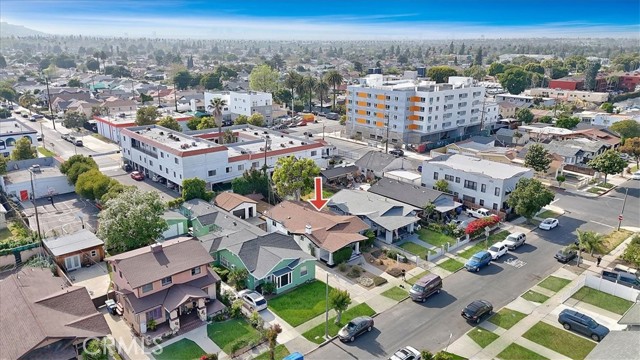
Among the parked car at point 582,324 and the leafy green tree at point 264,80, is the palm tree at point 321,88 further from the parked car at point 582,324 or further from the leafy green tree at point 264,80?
the parked car at point 582,324

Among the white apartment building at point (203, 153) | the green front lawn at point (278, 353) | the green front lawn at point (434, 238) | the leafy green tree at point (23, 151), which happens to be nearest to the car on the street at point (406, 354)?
the green front lawn at point (278, 353)

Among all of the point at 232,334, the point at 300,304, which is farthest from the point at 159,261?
the point at 300,304

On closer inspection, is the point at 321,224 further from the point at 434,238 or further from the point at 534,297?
the point at 534,297

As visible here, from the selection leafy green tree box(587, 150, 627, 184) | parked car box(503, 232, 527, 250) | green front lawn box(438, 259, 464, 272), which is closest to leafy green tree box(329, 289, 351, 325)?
green front lawn box(438, 259, 464, 272)

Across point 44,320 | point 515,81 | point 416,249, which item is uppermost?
point 515,81

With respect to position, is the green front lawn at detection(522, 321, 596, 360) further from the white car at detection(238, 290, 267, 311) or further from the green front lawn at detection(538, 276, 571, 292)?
the white car at detection(238, 290, 267, 311)

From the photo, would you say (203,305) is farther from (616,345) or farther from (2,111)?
(2,111)

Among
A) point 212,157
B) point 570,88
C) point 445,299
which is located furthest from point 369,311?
point 570,88
